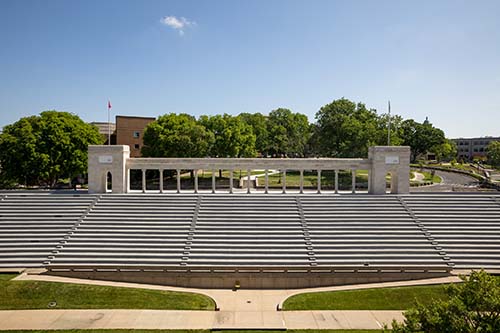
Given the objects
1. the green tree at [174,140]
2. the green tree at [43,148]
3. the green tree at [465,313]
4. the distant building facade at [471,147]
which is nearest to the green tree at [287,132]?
the green tree at [174,140]

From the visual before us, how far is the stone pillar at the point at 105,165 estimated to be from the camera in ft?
91.5

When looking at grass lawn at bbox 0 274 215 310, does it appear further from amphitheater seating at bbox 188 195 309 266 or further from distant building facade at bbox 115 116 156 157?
distant building facade at bbox 115 116 156 157

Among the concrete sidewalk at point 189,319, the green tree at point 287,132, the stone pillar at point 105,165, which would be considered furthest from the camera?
the green tree at point 287,132

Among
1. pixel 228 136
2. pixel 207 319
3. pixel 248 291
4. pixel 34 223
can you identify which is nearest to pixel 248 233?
pixel 248 291

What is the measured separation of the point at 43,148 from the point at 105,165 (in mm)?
13528

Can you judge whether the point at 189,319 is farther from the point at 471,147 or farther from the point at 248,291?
the point at 471,147

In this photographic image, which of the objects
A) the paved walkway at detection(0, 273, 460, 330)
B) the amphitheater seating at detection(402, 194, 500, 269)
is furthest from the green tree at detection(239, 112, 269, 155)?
the paved walkway at detection(0, 273, 460, 330)

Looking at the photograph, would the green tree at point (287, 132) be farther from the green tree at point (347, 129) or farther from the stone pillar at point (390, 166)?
the stone pillar at point (390, 166)

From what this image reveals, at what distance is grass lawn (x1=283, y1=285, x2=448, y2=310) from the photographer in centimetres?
1638

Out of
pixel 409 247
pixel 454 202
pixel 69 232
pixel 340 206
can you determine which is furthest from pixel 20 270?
pixel 454 202

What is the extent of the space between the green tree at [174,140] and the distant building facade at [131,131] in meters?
6.50

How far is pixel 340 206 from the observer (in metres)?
26.2

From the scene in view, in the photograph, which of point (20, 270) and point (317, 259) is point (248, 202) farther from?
point (20, 270)

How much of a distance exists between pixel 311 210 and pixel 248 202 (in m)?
4.98
